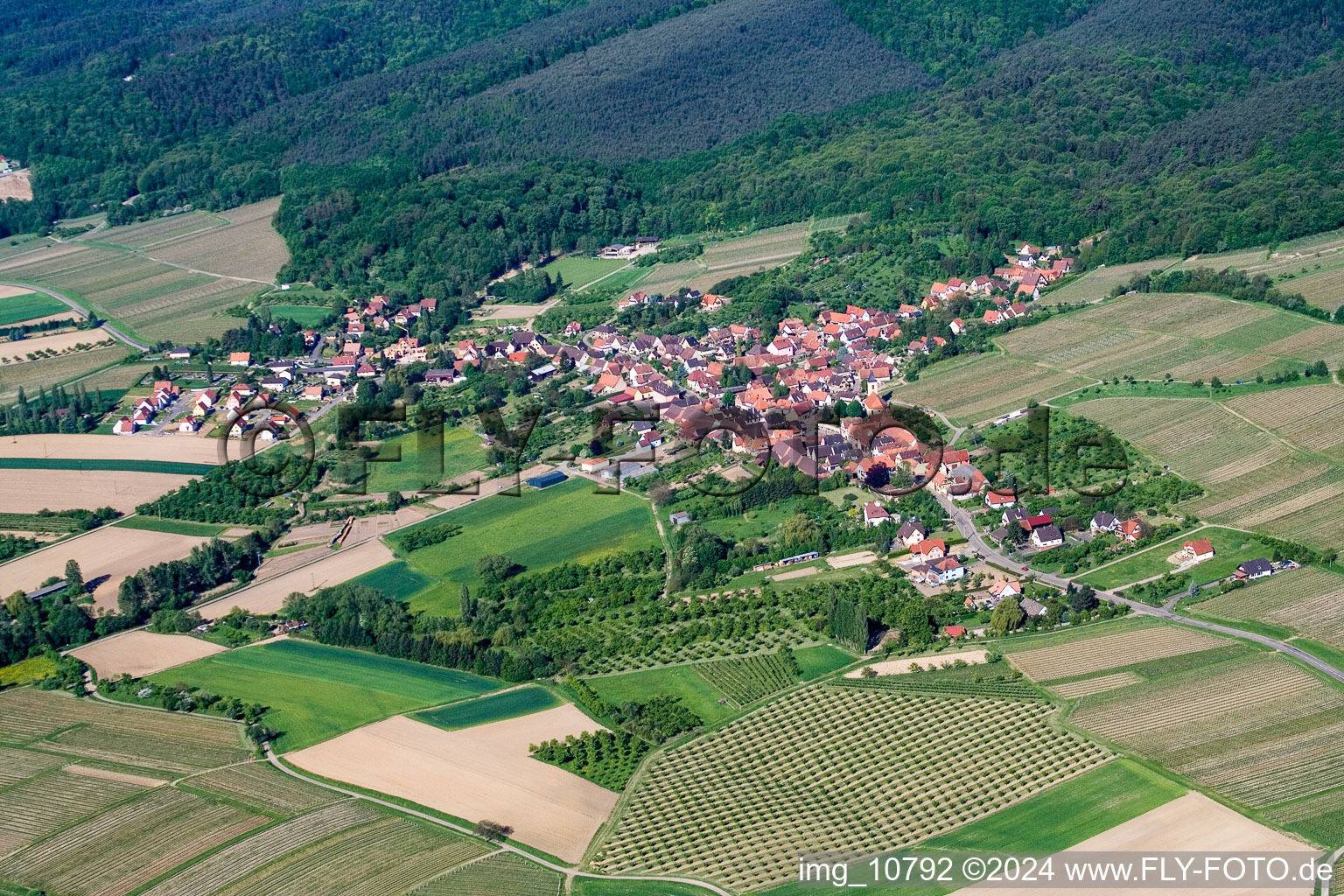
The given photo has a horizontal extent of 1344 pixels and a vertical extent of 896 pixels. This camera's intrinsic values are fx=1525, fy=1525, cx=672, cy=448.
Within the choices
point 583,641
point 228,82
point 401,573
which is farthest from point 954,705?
point 228,82

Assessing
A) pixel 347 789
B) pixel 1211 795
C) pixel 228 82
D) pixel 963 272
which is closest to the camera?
pixel 1211 795

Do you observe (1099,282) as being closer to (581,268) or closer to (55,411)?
(581,268)

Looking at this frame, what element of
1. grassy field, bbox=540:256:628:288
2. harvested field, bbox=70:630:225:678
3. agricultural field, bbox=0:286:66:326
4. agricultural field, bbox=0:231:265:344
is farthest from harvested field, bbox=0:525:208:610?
grassy field, bbox=540:256:628:288

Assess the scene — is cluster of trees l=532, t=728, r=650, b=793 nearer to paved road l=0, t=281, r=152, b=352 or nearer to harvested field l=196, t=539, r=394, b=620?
harvested field l=196, t=539, r=394, b=620

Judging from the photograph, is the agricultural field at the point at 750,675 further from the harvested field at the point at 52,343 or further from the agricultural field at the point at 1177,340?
the harvested field at the point at 52,343

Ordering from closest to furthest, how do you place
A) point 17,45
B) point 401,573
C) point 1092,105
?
point 401,573
point 1092,105
point 17,45

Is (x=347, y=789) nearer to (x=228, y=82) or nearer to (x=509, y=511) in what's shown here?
(x=509, y=511)
